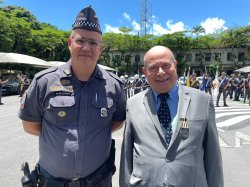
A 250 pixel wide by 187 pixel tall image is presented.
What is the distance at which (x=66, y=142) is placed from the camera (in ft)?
7.84

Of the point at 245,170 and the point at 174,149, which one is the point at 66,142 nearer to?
the point at 174,149

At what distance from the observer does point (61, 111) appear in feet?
7.95

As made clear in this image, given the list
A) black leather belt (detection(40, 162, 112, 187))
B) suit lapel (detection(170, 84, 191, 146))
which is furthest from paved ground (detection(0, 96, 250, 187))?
suit lapel (detection(170, 84, 191, 146))

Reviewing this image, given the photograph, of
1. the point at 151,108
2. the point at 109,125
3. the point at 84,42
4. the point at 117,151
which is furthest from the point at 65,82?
the point at 117,151

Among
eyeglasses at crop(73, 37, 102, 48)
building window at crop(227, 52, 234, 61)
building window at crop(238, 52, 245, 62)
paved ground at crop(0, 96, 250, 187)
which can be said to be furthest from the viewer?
building window at crop(227, 52, 234, 61)

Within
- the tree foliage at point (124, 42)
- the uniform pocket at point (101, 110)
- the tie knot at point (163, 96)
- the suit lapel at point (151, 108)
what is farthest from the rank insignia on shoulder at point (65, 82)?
the tree foliage at point (124, 42)

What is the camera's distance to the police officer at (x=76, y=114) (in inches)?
94.4

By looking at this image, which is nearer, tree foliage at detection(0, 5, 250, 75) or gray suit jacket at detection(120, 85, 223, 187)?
gray suit jacket at detection(120, 85, 223, 187)

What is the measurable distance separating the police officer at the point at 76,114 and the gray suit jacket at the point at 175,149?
0.22m

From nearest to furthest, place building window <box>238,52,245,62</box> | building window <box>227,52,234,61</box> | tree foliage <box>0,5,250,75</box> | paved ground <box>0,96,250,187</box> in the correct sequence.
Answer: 1. paved ground <box>0,96,250,187</box>
2. tree foliage <box>0,5,250,75</box>
3. building window <box>238,52,245,62</box>
4. building window <box>227,52,234,61</box>

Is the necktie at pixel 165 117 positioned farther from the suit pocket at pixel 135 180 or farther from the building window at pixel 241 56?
the building window at pixel 241 56

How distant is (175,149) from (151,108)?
1.19 feet

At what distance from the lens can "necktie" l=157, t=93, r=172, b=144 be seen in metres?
2.30

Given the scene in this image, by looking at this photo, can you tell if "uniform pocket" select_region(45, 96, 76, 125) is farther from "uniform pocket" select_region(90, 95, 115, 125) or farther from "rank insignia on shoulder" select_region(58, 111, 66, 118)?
"uniform pocket" select_region(90, 95, 115, 125)
